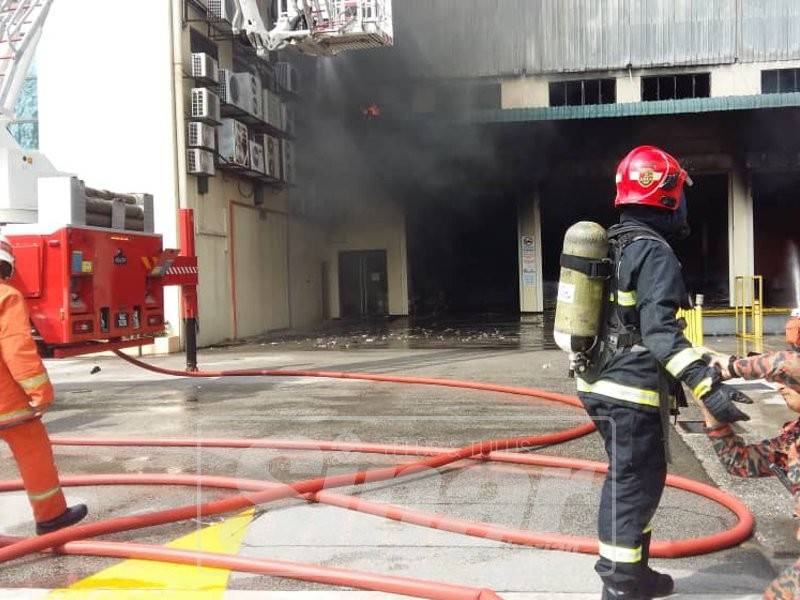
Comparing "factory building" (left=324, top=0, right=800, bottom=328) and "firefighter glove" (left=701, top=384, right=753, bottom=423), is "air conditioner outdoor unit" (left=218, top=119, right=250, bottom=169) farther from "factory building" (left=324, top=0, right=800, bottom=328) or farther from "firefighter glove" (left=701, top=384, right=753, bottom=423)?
"firefighter glove" (left=701, top=384, right=753, bottom=423)

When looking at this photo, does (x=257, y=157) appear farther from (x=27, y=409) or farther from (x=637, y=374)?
(x=637, y=374)

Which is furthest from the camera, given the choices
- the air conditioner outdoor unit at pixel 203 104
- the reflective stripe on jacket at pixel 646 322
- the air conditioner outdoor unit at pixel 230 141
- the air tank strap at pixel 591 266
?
the air conditioner outdoor unit at pixel 230 141

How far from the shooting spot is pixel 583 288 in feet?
8.61

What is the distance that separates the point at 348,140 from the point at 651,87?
761cm

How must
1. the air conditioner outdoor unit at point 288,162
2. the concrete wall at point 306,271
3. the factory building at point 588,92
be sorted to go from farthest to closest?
1. the concrete wall at point 306,271
2. the factory building at point 588,92
3. the air conditioner outdoor unit at point 288,162

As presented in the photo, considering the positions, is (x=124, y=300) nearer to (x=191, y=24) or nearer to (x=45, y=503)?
(x=45, y=503)

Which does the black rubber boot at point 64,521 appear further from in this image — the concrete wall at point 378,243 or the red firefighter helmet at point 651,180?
the concrete wall at point 378,243

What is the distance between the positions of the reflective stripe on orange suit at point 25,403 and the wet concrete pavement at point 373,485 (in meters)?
0.32

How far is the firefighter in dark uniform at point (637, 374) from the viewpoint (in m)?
2.51

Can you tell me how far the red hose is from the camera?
2908 millimetres

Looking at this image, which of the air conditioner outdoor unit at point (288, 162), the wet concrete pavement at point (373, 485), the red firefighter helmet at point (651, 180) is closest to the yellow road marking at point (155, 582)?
the wet concrete pavement at point (373, 485)

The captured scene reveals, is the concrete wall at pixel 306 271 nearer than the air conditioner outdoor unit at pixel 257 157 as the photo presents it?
No

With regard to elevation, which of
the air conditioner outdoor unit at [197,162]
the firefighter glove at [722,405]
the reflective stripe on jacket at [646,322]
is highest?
the air conditioner outdoor unit at [197,162]

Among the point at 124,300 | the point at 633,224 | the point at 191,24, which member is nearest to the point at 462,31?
the point at 191,24
